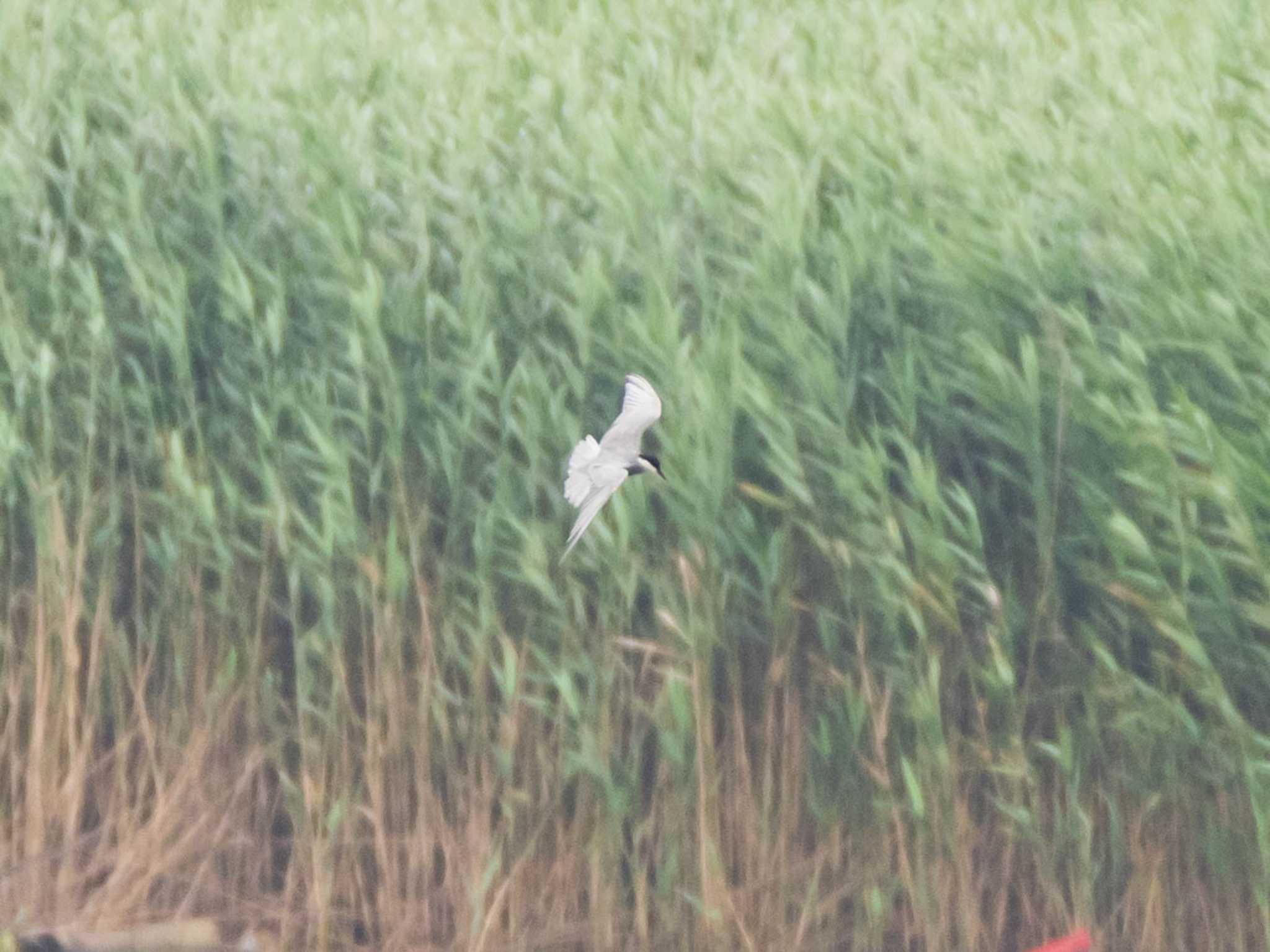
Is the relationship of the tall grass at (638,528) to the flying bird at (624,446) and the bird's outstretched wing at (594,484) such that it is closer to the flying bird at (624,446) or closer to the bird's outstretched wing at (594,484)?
the bird's outstretched wing at (594,484)

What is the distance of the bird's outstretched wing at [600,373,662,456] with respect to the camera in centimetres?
300

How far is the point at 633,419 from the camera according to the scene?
9.91 feet

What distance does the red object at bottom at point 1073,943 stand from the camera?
362cm

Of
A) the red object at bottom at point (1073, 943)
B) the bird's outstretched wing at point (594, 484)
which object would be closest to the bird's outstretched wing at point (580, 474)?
the bird's outstretched wing at point (594, 484)

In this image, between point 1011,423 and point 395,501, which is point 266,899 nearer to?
point 395,501

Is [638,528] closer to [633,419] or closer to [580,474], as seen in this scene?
[580,474]

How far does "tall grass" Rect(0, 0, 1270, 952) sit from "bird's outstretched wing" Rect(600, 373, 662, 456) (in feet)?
2.46

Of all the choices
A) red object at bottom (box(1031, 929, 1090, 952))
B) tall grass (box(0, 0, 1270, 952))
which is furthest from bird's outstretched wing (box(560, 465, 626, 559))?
red object at bottom (box(1031, 929, 1090, 952))

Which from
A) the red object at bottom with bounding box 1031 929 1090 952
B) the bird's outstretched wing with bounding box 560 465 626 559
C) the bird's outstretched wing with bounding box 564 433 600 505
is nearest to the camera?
the bird's outstretched wing with bounding box 560 465 626 559

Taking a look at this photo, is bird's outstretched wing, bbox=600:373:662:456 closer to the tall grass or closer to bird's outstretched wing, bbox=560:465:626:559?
bird's outstretched wing, bbox=560:465:626:559

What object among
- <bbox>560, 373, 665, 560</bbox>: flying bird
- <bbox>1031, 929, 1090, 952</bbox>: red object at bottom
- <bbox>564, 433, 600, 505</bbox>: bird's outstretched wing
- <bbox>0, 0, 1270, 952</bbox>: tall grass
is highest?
<bbox>560, 373, 665, 560</bbox>: flying bird

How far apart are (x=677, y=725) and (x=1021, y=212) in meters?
1.33

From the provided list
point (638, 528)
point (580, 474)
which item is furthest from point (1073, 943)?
point (580, 474)

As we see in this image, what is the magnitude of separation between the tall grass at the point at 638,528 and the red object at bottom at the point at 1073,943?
0.24 ft
